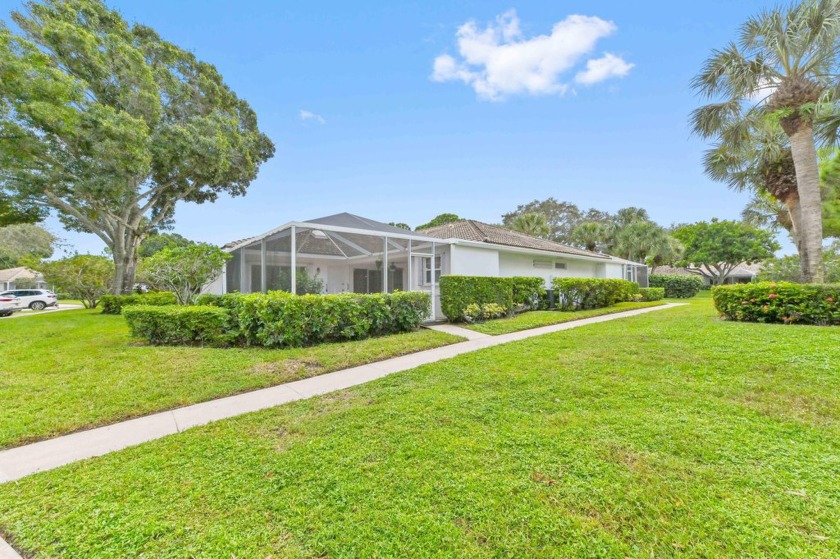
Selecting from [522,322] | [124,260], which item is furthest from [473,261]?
[124,260]

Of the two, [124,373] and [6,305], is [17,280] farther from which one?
[124,373]

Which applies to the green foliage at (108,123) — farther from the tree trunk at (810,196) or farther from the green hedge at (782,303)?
the tree trunk at (810,196)

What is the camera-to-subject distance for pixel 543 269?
16578 millimetres

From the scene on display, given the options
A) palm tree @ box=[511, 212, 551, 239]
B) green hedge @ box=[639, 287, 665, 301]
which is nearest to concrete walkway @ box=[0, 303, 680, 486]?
green hedge @ box=[639, 287, 665, 301]

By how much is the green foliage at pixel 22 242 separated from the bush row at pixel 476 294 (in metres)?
58.9

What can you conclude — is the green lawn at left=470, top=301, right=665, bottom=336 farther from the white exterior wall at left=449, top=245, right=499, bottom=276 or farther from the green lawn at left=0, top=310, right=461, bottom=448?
the white exterior wall at left=449, top=245, right=499, bottom=276

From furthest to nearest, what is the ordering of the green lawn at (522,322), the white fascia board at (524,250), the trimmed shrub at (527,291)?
the trimmed shrub at (527,291) < the white fascia board at (524,250) < the green lawn at (522,322)

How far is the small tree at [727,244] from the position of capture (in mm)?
32188

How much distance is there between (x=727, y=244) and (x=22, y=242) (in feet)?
276

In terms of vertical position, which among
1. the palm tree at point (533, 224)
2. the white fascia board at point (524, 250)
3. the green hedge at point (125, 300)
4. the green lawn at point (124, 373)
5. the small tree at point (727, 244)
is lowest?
the green lawn at point (124, 373)

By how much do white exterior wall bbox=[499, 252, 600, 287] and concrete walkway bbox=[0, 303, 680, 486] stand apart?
30.0ft

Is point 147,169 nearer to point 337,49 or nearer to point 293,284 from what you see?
point 337,49

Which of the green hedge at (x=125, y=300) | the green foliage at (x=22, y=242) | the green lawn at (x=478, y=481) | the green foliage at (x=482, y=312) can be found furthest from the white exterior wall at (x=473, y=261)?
the green foliage at (x=22, y=242)

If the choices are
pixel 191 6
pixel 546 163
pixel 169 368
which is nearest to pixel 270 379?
pixel 169 368
